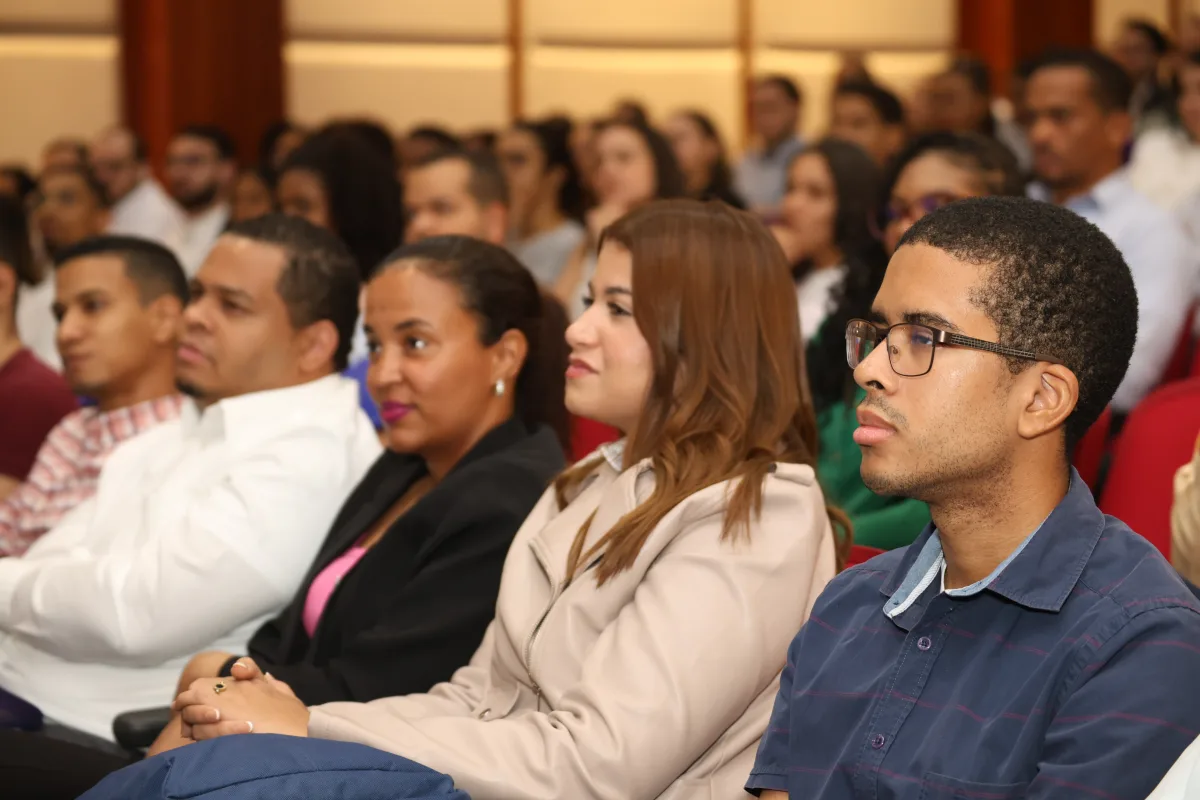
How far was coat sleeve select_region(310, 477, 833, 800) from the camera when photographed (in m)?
1.66

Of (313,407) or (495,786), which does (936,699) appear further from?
(313,407)

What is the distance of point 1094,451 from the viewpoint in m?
2.37

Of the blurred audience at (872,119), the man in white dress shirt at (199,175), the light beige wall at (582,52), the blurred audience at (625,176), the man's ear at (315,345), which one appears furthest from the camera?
the light beige wall at (582,52)

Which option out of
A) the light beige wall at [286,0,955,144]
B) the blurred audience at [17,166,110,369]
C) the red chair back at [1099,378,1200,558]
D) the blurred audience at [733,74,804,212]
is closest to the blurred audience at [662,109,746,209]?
the blurred audience at [733,74,804,212]

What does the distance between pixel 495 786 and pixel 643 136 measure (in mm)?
3431

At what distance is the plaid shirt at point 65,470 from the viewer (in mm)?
2939

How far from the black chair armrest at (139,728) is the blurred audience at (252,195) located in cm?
351

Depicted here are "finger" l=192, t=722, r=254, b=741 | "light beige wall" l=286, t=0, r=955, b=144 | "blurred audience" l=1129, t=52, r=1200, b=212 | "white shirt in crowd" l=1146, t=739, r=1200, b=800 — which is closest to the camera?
"white shirt in crowd" l=1146, t=739, r=1200, b=800

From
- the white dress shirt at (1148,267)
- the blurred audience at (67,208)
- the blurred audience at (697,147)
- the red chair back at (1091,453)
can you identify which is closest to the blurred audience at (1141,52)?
the blurred audience at (697,147)

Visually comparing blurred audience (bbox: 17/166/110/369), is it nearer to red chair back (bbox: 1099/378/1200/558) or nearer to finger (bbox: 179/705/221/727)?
finger (bbox: 179/705/221/727)

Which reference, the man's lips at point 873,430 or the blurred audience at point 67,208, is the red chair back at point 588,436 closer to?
the man's lips at point 873,430

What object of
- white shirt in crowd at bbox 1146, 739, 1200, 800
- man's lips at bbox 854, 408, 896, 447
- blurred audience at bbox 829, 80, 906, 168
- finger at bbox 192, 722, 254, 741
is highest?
blurred audience at bbox 829, 80, 906, 168

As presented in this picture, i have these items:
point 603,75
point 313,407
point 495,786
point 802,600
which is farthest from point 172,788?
point 603,75

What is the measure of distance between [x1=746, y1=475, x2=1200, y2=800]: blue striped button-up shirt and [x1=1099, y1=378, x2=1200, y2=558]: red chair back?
855mm
